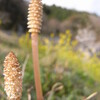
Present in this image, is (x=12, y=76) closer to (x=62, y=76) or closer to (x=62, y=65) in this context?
(x=62, y=76)

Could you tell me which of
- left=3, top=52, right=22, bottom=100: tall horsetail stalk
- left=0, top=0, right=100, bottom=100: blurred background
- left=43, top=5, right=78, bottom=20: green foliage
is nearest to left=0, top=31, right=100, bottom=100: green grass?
left=0, top=0, right=100, bottom=100: blurred background

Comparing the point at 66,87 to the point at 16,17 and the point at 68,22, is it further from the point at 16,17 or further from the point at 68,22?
the point at 68,22

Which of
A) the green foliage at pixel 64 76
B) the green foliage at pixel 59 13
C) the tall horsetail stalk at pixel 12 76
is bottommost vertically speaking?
the green foliage at pixel 64 76

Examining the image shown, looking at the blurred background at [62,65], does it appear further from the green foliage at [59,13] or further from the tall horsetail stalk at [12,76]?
the green foliage at [59,13]

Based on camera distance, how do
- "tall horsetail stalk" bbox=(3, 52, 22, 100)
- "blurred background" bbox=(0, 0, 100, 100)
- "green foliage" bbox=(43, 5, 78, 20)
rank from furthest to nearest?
"green foliage" bbox=(43, 5, 78, 20) < "blurred background" bbox=(0, 0, 100, 100) < "tall horsetail stalk" bbox=(3, 52, 22, 100)

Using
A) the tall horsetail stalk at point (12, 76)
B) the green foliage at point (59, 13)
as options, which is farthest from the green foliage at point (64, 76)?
the green foliage at point (59, 13)

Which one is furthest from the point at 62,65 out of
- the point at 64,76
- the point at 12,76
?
the point at 12,76

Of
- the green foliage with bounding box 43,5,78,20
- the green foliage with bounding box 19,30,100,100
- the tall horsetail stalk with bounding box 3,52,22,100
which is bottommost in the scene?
the green foliage with bounding box 19,30,100,100

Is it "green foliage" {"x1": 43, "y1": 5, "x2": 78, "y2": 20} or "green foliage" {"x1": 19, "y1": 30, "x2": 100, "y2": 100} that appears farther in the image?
"green foliage" {"x1": 43, "y1": 5, "x2": 78, "y2": 20}

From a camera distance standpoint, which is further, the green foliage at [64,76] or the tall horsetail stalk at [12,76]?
the green foliage at [64,76]

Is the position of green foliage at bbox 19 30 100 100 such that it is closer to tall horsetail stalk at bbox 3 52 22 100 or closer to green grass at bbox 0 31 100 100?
green grass at bbox 0 31 100 100

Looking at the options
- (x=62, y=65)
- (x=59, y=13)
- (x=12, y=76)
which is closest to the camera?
(x=12, y=76)

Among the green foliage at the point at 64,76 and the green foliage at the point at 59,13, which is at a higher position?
the green foliage at the point at 59,13

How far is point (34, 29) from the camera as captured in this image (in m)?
0.44
